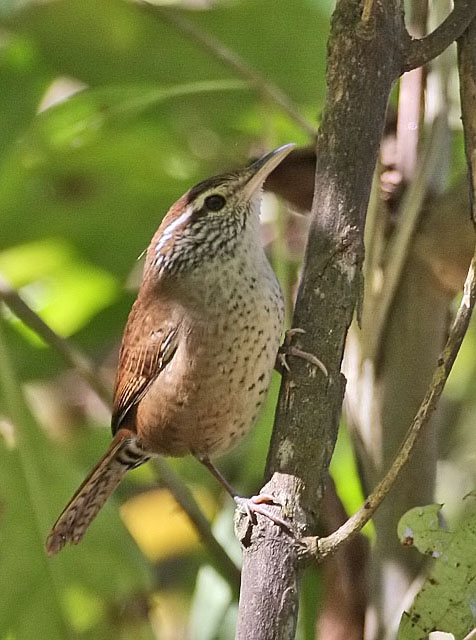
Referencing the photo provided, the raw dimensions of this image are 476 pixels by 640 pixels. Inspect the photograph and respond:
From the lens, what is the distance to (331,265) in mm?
1131

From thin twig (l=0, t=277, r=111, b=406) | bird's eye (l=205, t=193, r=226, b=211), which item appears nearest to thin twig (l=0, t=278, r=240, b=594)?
thin twig (l=0, t=277, r=111, b=406)

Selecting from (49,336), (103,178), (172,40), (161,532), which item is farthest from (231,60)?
(161,532)

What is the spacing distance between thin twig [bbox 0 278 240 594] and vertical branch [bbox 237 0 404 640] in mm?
632

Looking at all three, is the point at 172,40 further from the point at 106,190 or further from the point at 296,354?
the point at 296,354

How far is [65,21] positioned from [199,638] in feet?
4.11

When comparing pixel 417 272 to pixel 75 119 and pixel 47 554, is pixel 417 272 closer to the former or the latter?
pixel 47 554

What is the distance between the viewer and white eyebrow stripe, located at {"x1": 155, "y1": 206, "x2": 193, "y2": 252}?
1699mm

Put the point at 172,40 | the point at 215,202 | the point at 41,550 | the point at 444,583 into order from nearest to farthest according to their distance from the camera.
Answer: the point at 444,583, the point at 215,202, the point at 41,550, the point at 172,40

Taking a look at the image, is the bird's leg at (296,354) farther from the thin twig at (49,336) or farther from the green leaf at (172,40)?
the green leaf at (172,40)

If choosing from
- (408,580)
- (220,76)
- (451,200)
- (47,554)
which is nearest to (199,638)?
(47,554)

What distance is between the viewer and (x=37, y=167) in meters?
2.24

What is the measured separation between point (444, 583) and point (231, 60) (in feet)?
3.63

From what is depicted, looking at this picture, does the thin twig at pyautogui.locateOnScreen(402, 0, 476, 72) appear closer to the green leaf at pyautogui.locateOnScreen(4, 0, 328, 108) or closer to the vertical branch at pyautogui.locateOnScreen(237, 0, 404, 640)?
the vertical branch at pyautogui.locateOnScreen(237, 0, 404, 640)

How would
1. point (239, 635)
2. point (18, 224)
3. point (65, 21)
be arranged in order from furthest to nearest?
point (18, 224), point (65, 21), point (239, 635)
